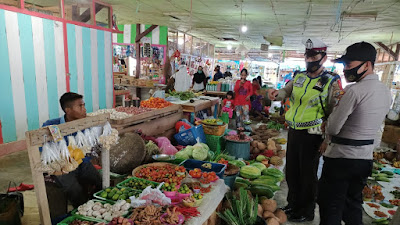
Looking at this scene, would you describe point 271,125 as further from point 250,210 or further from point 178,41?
point 178,41

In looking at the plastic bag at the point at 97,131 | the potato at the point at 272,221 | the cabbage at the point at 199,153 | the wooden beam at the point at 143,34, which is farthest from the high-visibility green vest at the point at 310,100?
the wooden beam at the point at 143,34

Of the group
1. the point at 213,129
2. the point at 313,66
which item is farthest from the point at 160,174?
the point at 213,129

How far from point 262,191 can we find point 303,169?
2.33 feet

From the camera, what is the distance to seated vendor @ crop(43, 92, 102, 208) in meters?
2.78

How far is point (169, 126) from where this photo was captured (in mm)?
5438

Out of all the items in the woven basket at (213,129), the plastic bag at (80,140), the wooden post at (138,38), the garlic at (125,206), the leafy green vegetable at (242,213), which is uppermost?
the wooden post at (138,38)

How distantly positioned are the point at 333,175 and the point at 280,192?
1825mm

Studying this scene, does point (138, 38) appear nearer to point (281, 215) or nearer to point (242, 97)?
point (242, 97)

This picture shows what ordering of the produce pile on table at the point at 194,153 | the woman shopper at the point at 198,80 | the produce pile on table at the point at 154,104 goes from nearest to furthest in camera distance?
1. the produce pile on table at the point at 194,153
2. the produce pile on table at the point at 154,104
3. the woman shopper at the point at 198,80

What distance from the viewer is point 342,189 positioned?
8.36 ft

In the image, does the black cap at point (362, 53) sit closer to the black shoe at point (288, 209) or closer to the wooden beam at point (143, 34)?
the black shoe at point (288, 209)

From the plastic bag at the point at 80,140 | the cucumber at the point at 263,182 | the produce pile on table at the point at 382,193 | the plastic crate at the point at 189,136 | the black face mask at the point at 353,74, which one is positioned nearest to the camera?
the plastic bag at the point at 80,140

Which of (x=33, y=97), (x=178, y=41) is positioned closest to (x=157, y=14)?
(x=178, y=41)

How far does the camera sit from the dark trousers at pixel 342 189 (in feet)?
8.12
